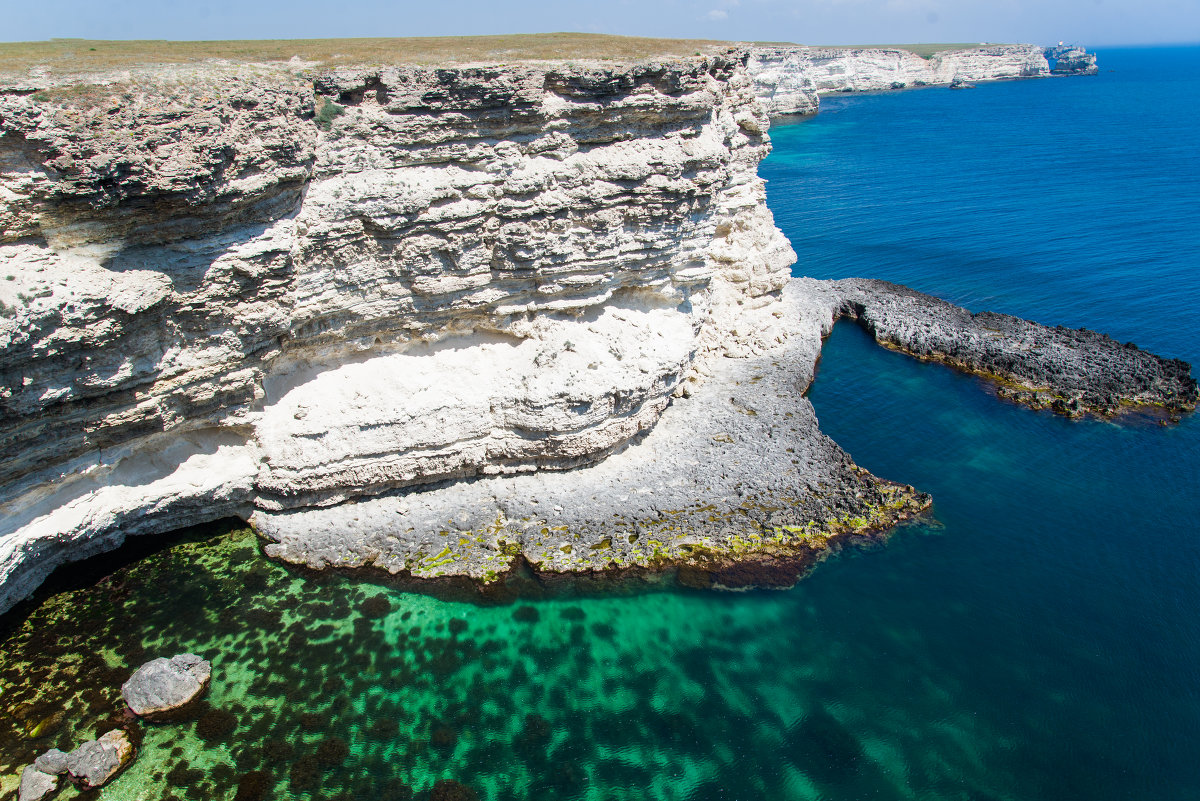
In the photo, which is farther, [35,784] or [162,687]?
[162,687]

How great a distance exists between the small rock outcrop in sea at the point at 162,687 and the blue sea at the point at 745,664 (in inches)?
21.2

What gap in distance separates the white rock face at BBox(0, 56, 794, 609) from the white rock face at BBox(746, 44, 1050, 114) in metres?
101

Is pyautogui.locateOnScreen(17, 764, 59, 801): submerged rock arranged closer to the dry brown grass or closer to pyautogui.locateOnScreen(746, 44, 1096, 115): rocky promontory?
the dry brown grass

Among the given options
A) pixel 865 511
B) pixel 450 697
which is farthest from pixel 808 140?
pixel 450 697

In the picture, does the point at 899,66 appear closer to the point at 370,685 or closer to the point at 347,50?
the point at 347,50

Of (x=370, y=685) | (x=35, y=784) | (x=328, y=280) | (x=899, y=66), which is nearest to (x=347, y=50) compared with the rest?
(x=328, y=280)

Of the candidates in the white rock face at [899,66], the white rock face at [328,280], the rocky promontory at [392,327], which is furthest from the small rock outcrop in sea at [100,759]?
the white rock face at [899,66]

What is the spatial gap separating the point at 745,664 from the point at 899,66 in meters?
151

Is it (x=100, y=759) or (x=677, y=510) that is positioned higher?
(x=677, y=510)

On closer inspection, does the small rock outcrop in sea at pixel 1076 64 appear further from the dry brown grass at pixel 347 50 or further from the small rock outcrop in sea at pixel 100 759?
the small rock outcrop in sea at pixel 100 759

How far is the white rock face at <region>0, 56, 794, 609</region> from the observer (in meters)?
13.2

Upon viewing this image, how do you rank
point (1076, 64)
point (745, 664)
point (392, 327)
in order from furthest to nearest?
point (1076, 64) → point (392, 327) → point (745, 664)

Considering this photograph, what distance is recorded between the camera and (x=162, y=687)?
13984 mm

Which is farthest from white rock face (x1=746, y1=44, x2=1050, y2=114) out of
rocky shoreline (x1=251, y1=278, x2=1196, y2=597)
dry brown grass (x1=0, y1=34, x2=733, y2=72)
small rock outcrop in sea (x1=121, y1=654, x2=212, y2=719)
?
small rock outcrop in sea (x1=121, y1=654, x2=212, y2=719)
